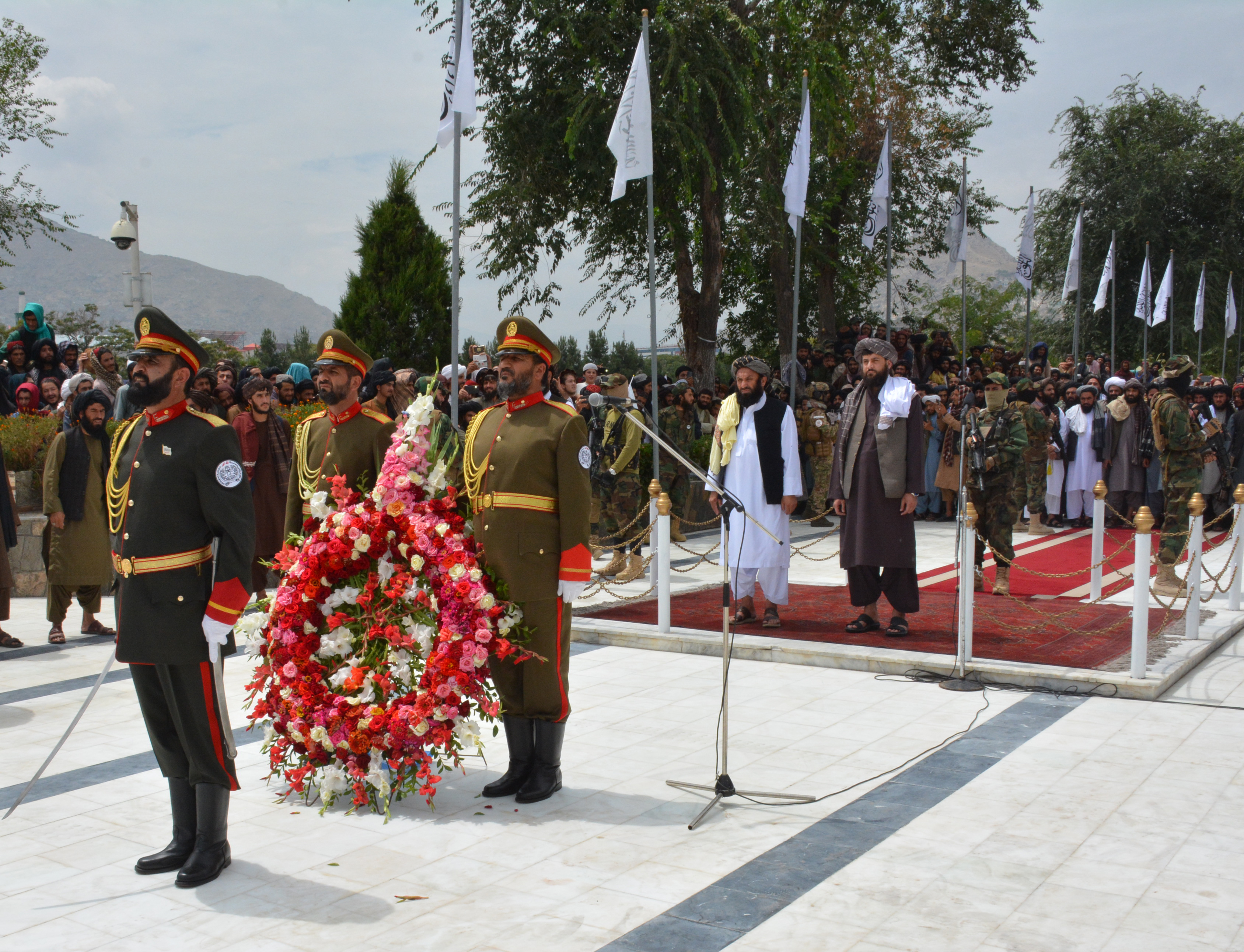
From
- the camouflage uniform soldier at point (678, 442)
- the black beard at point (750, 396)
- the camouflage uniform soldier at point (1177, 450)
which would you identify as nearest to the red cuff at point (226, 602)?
the black beard at point (750, 396)

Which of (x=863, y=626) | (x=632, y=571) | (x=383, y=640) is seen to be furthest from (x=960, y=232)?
(x=383, y=640)

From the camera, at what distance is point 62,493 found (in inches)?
363

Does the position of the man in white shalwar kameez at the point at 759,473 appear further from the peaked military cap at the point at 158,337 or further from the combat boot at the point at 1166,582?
the peaked military cap at the point at 158,337

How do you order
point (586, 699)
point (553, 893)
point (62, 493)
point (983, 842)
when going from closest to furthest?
point (553, 893), point (983, 842), point (586, 699), point (62, 493)

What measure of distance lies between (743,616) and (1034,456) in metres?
7.78

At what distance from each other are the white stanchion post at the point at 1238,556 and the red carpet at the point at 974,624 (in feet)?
2.61

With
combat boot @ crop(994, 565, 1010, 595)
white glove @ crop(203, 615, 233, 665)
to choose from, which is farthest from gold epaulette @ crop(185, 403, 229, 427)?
combat boot @ crop(994, 565, 1010, 595)

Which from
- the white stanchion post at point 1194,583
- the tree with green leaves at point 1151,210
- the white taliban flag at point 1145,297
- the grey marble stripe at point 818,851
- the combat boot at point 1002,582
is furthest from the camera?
the tree with green leaves at point 1151,210

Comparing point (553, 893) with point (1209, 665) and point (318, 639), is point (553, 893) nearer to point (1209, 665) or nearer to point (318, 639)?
point (318, 639)

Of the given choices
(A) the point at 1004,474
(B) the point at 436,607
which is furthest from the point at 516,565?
(A) the point at 1004,474

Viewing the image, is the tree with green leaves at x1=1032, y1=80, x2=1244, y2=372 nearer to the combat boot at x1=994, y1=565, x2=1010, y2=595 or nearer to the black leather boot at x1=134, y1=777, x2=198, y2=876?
the combat boot at x1=994, y1=565, x2=1010, y2=595

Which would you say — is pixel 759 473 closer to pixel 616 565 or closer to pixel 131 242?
pixel 616 565

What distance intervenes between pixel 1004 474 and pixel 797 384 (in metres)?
9.55

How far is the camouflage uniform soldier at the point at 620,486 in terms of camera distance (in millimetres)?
11453
